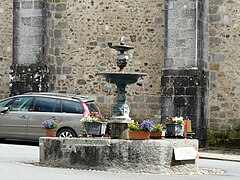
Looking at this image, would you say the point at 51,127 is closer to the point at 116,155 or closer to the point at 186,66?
the point at 116,155

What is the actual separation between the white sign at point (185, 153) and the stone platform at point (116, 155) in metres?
0.08

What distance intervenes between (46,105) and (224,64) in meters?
5.24

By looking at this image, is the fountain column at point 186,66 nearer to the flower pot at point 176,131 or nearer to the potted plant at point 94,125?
the flower pot at point 176,131

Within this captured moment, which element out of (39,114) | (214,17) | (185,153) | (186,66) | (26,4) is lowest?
(185,153)

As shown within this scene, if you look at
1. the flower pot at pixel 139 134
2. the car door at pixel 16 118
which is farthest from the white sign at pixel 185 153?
the car door at pixel 16 118

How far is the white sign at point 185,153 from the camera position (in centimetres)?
1097

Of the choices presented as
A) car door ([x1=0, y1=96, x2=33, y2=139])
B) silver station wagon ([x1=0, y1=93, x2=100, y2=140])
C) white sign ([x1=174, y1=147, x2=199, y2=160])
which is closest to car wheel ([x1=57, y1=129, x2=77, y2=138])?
silver station wagon ([x1=0, y1=93, x2=100, y2=140])

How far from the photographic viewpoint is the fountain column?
16984 mm

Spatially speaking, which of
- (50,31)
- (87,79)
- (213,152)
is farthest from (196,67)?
(50,31)

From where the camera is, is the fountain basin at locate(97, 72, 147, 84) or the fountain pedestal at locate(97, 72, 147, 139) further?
the fountain basin at locate(97, 72, 147, 84)

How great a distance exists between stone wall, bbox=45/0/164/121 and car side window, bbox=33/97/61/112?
115 inches

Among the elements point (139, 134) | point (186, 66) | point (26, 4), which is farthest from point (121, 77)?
point (26, 4)

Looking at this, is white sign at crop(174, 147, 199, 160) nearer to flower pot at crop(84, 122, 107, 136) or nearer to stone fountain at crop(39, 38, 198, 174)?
stone fountain at crop(39, 38, 198, 174)

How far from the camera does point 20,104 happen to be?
16312mm
